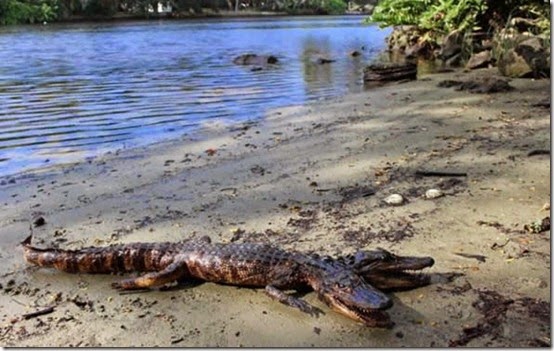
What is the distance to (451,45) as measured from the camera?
16.3m

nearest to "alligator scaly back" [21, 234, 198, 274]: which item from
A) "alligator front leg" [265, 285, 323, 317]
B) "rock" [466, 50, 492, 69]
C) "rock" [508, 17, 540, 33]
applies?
"alligator front leg" [265, 285, 323, 317]

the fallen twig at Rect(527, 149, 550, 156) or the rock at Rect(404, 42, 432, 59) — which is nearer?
the fallen twig at Rect(527, 149, 550, 156)

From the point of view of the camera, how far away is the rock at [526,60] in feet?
35.6

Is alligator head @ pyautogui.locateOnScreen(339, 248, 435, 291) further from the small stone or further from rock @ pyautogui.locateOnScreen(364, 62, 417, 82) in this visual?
rock @ pyautogui.locateOnScreen(364, 62, 417, 82)

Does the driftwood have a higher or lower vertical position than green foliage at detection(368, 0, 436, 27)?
lower

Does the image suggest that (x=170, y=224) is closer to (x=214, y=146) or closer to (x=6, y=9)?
(x=214, y=146)

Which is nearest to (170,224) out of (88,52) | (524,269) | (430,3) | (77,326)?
(77,326)

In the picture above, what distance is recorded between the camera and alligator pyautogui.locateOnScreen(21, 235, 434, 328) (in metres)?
2.96

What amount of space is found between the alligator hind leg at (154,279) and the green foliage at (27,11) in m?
52.9

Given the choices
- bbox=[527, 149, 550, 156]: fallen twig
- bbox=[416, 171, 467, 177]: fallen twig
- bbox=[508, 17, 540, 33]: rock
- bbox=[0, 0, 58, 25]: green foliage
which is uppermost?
bbox=[0, 0, 58, 25]: green foliage

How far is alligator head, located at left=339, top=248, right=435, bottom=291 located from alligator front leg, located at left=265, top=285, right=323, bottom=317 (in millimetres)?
308

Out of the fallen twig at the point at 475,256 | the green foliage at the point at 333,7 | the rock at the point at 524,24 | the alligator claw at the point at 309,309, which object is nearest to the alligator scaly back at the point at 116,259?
the alligator claw at the point at 309,309

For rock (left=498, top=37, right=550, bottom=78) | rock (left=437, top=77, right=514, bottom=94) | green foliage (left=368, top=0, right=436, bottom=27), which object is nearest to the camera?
rock (left=437, top=77, right=514, bottom=94)

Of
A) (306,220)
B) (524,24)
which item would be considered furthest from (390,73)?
(306,220)
